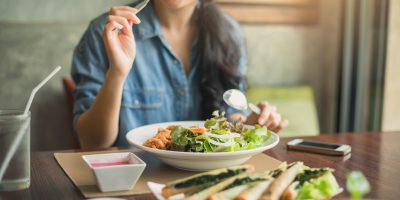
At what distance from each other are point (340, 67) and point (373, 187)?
88.3 inches

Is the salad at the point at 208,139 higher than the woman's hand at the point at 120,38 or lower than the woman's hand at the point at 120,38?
lower

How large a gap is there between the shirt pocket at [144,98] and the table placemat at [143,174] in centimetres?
47

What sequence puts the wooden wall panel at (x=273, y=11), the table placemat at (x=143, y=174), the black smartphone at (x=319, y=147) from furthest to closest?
1. the wooden wall panel at (x=273, y=11)
2. the black smartphone at (x=319, y=147)
3. the table placemat at (x=143, y=174)

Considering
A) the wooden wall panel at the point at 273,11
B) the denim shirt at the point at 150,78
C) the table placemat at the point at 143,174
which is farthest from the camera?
the wooden wall panel at the point at 273,11

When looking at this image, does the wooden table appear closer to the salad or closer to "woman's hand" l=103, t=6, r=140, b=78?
the salad

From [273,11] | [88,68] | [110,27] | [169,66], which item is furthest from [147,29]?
[273,11]

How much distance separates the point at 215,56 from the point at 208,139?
0.82 meters

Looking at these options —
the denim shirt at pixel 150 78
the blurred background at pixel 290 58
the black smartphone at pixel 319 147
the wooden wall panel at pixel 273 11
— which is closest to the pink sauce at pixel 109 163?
the black smartphone at pixel 319 147

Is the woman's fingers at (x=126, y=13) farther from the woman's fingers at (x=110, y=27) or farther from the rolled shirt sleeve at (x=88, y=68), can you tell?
the rolled shirt sleeve at (x=88, y=68)

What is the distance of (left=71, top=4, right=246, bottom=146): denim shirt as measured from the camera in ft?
5.78

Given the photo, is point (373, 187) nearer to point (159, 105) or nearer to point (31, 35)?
point (159, 105)

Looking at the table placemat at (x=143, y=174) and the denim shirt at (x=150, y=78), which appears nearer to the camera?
the table placemat at (x=143, y=174)

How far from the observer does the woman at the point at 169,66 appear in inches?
67.7

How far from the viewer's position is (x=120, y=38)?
1.49m
